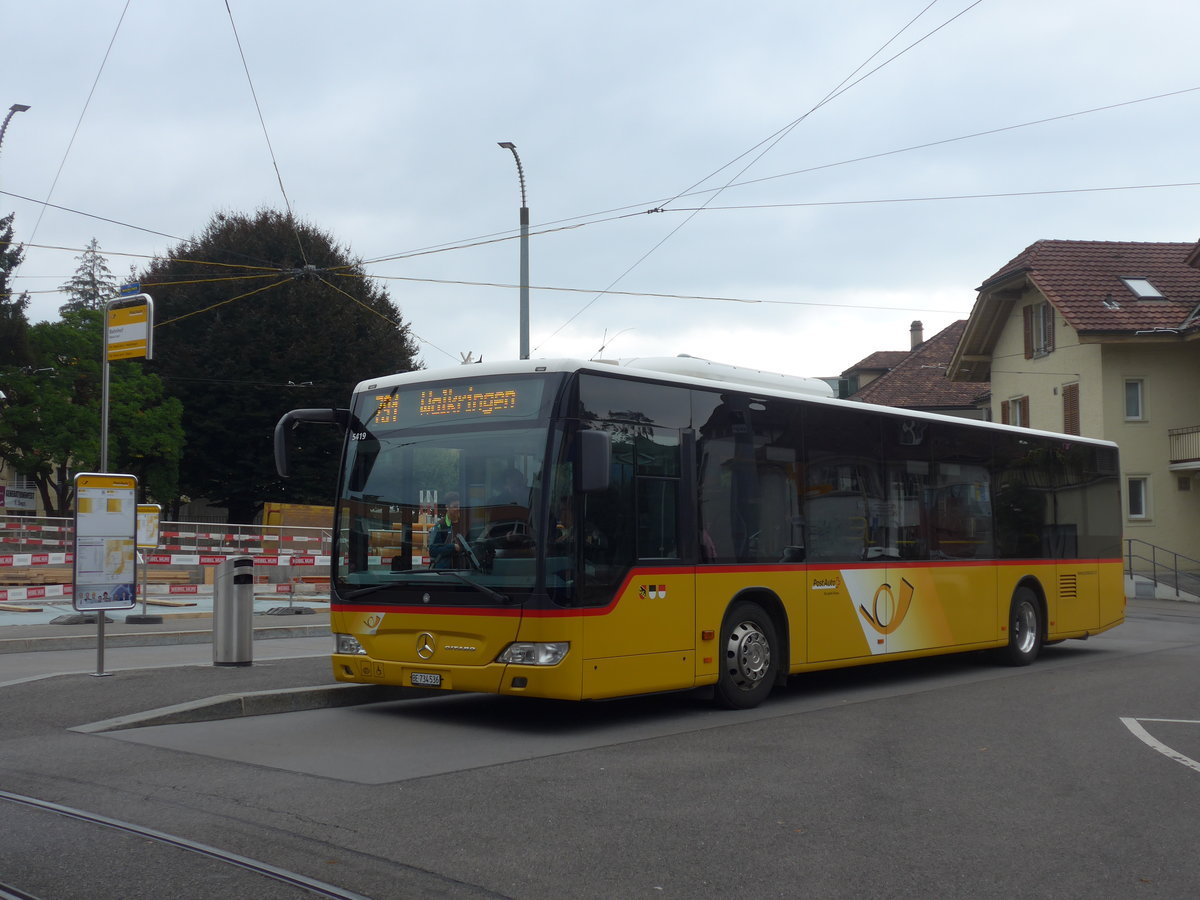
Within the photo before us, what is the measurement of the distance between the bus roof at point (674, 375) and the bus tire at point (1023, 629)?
3.19 metres

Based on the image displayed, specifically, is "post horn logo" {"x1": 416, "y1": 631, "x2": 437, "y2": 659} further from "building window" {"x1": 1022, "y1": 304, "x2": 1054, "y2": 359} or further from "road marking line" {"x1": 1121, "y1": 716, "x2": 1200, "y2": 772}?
"building window" {"x1": 1022, "y1": 304, "x2": 1054, "y2": 359}

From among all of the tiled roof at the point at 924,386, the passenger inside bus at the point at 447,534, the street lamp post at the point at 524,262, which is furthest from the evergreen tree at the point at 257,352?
the passenger inside bus at the point at 447,534

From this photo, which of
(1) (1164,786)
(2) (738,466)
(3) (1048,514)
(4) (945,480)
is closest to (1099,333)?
(3) (1048,514)

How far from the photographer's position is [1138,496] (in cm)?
4056

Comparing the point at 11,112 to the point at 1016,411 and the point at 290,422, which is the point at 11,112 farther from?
the point at 1016,411

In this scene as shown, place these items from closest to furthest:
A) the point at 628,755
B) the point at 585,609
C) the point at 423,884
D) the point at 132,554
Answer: the point at 423,884 < the point at 628,755 < the point at 585,609 < the point at 132,554

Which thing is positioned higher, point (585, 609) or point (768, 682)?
point (585, 609)

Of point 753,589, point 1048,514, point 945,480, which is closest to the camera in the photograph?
point 753,589

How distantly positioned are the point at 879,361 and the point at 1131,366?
28436 millimetres

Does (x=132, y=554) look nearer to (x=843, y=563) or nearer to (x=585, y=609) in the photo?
(x=585, y=609)

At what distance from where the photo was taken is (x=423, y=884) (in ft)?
17.2

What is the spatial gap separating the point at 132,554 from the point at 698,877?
26.4 feet

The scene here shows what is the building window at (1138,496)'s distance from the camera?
40281 mm

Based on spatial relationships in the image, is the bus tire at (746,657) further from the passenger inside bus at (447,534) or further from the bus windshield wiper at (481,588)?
the passenger inside bus at (447,534)
